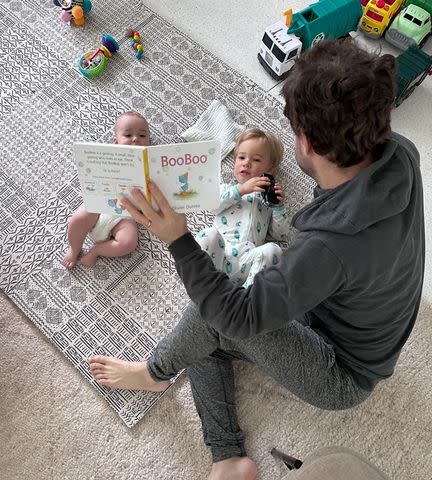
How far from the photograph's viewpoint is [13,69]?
173 cm

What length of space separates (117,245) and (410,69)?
45.6 inches

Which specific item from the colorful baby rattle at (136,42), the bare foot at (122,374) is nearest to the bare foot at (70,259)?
the bare foot at (122,374)

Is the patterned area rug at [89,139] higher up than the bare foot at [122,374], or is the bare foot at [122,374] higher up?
the patterned area rug at [89,139]

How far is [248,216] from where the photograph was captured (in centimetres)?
145

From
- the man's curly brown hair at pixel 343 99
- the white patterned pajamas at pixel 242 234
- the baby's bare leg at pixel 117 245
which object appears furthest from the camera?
the baby's bare leg at pixel 117 245

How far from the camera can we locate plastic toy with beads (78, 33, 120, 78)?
5.60 ft

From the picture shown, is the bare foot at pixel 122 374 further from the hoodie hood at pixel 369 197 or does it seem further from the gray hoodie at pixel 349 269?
the hoodie hood at pixel 369 197

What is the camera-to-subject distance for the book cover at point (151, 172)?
3.07ft

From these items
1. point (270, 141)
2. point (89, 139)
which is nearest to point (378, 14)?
point (270, 141)

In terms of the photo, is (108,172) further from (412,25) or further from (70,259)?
(412,25)

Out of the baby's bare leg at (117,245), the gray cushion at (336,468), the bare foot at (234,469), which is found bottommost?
the bare foot at (234,469)

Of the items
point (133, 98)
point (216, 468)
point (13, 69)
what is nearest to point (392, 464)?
point (216, 468)

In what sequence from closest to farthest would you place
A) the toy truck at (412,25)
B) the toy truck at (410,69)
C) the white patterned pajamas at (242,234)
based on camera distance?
the white patterned pajamas at (242,234) → the toy truck at (410,69) → the toy truck at (412,25)

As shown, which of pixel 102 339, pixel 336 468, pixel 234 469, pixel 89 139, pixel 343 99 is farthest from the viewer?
pixel 89 139
